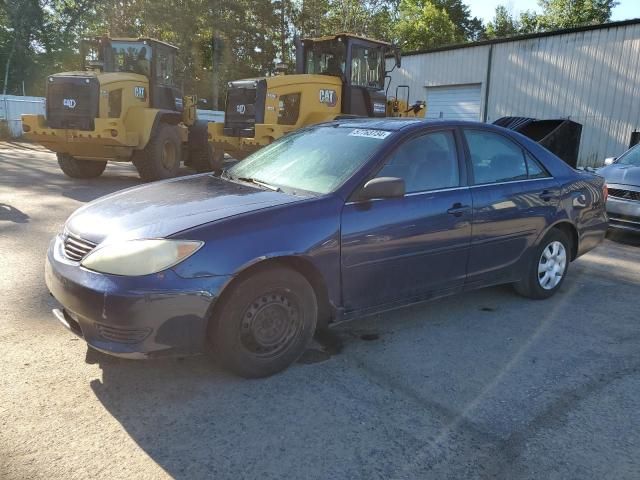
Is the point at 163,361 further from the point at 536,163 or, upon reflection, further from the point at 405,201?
the point at 536,163

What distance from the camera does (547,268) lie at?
15.7 ft

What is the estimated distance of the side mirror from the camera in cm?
344

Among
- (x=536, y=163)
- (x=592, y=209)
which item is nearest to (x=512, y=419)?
(x=536, y=163)

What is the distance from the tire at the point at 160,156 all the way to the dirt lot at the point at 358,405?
6745 mm

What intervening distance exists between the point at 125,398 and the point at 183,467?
716mm

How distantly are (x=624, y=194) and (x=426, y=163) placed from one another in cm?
464

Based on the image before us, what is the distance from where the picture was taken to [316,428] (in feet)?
9.02

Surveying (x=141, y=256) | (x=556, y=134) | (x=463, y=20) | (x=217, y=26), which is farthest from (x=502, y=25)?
(x=141, y=256)

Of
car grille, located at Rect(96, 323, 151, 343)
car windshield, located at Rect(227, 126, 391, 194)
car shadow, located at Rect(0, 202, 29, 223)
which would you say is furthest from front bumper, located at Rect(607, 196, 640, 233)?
car shadow, located at Rect(0, 202, 29, 223)

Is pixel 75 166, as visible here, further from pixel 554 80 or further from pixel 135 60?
pixel 554 80

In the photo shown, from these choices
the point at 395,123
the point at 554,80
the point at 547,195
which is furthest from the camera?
the point at 554,80

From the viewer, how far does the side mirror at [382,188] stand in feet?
11.3

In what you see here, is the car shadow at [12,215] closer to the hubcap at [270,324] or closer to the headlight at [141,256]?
the headlight at [141,256]

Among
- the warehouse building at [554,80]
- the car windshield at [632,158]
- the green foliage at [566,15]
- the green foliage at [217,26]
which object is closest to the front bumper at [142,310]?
the car windshield at [632,158]
